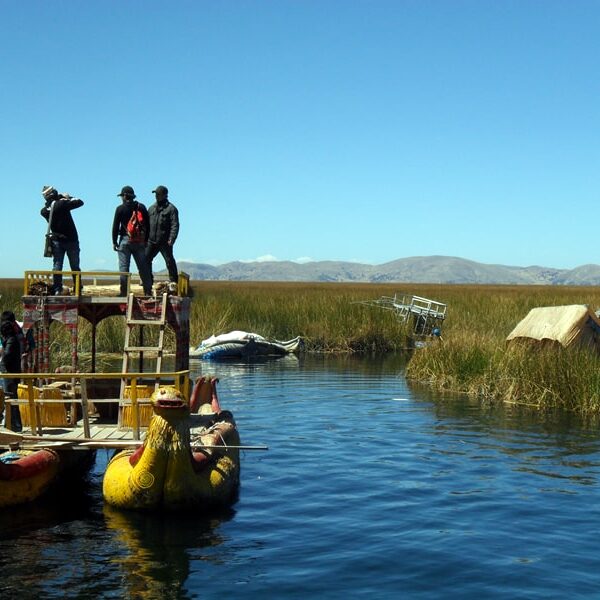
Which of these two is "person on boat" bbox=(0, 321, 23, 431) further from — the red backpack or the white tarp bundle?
the white tarp bundle

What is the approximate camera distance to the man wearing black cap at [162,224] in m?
19.1

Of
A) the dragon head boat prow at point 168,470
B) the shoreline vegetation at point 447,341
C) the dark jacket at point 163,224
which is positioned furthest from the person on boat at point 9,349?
the shoreline vegetation at point 447,341

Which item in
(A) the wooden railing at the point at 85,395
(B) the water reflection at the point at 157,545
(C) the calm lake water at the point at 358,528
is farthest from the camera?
(A) the wooden railing at the point at 85,395

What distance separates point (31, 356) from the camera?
59.7 ft

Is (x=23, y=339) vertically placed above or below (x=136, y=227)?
below

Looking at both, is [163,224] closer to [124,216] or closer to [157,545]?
[124,216]

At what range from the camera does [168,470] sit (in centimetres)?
1362

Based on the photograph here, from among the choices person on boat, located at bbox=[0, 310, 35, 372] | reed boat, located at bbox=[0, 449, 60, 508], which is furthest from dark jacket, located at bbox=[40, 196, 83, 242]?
reed boat, located at bbox=[0, 449, 60, 508]

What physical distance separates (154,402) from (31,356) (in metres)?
5.53

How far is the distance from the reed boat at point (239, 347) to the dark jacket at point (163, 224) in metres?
18.7

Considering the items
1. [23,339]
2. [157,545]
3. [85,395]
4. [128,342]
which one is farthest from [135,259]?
[157,545]

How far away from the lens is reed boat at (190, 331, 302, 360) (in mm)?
37750

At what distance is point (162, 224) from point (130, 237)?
666mm

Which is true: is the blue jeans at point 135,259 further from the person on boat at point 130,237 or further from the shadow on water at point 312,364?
the shadow on water at point 312,364
